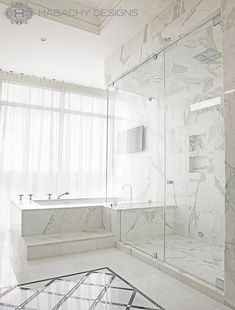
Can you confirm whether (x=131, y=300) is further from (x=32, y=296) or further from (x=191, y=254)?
(x=191, y=254)

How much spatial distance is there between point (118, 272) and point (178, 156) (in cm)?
189

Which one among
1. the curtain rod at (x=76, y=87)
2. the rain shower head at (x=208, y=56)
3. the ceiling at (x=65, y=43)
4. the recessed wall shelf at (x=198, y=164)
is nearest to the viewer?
the rain shower head at (x=208, y=56)

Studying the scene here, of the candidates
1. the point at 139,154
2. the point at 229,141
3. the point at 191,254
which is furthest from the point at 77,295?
the point at 139,154

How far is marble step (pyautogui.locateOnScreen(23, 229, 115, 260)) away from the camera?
9.87ft

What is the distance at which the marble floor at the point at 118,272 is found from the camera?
6.75ft

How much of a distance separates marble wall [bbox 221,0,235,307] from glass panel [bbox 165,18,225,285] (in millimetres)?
638

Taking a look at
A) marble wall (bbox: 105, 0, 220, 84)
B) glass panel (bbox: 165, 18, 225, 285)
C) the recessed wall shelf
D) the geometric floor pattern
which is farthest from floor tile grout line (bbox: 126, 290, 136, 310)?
marble wall (bbox: 105, 0, 220, 84)

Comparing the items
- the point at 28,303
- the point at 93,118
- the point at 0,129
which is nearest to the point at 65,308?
the point at 28,303

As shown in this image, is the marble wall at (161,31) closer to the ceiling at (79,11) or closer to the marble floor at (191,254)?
the ceiling at (79,11)

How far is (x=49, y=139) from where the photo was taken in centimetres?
500

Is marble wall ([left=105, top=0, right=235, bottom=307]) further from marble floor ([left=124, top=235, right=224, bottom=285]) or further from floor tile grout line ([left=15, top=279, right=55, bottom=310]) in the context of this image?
floor tile grout line ([left=15, top=279, right=55, bottom=310])

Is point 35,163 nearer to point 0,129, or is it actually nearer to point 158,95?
point 0,129

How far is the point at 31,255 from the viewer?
298cm

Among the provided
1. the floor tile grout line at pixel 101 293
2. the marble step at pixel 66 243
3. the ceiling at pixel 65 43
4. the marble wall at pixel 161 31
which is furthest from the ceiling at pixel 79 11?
the floor tile grout line at pixel 101 293
